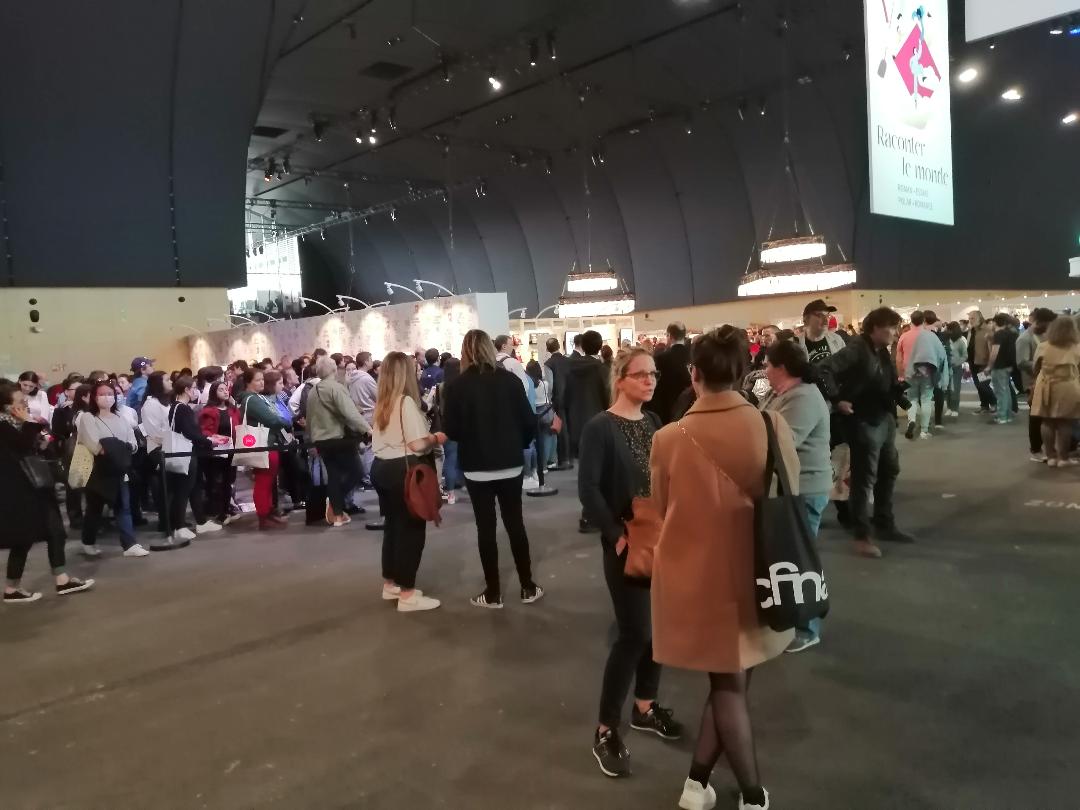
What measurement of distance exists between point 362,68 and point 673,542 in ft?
47.2

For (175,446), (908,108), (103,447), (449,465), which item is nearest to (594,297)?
(449,465)

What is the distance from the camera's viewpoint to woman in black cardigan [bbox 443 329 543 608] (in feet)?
13.2

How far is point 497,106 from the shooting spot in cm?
1691

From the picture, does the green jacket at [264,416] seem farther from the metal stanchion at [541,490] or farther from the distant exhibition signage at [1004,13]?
the distant exhibition signage at [1004,13]

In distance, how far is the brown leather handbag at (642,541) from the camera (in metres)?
2.36

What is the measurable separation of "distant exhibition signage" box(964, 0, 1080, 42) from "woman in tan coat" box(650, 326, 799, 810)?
4.27 m

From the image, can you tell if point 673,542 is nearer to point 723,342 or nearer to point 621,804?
point 723,342

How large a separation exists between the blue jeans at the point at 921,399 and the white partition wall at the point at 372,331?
5.53 metres

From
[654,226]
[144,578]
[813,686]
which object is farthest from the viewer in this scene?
[654,226]

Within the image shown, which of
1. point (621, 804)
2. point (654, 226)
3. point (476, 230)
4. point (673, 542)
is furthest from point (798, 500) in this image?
point (476, 230)

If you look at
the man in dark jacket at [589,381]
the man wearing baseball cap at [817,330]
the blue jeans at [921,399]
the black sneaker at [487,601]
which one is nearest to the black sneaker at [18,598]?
the black sneaker at [487,601]

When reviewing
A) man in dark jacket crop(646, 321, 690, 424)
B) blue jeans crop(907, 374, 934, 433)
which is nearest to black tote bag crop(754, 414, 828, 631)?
man in dark jacket crop(646, 321, 690, 424)

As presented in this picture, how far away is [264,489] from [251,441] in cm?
51

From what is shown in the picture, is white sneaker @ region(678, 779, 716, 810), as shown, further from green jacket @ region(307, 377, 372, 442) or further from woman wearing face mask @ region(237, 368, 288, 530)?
woman wearing face mask @ region(237, 368, 288, 530)
